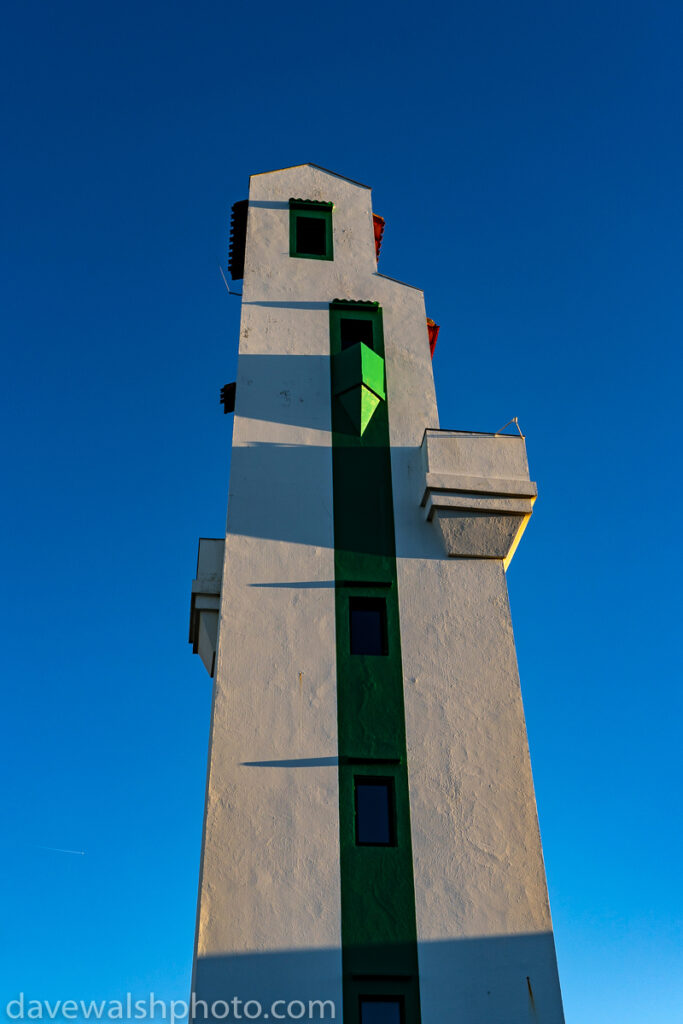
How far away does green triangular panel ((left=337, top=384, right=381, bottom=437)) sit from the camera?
24.6m

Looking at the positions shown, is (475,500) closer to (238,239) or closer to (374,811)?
(374,811)

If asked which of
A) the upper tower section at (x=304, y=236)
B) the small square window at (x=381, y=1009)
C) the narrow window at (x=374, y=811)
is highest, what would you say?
the upper tower section at (x=304, y=236)

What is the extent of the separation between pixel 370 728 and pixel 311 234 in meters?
16.0

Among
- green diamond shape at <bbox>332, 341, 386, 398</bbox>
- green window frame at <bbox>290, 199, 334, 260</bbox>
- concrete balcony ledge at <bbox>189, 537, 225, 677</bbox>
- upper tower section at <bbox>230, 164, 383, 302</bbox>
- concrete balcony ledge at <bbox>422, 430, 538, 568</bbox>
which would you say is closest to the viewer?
concrete balcony ledge at <bbox>422, 430, 538, 568</bbox>

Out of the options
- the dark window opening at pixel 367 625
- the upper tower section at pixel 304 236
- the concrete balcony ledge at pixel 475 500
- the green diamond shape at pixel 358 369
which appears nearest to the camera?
the dark window opening at pixel 367 625

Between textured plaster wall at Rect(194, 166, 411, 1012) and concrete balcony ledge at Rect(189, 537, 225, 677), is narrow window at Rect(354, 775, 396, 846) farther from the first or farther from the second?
concrete balcony ledge at Rect(189, 537, 225, 677)

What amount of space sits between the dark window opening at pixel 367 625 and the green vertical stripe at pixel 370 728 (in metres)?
0.19

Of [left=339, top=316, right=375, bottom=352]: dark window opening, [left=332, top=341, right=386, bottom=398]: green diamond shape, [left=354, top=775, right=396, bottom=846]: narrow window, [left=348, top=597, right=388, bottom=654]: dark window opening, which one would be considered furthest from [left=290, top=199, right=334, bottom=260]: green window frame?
[left=354, top=775, right=396, bottom=846]: narrow window

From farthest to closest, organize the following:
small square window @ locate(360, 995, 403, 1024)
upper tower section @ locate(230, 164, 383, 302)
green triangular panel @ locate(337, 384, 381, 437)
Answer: upper tower section @ locate(230, 164, 383, 302) < green triangular panel @ locate(337, 384, 381, 437) < small square window @ locate(360, 995, 403, 1024)

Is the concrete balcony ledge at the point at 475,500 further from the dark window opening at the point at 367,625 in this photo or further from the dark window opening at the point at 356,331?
the dark window opening at the point at 356,331

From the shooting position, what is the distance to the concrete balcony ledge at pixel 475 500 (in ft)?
74.7

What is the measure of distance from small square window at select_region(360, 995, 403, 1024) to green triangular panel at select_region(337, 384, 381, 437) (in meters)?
12.7

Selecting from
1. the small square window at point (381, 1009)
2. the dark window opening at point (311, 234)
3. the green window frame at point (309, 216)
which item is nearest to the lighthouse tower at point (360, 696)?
the small square window at point (381, 1009)

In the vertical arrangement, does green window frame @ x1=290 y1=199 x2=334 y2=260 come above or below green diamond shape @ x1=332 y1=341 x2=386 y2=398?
above
